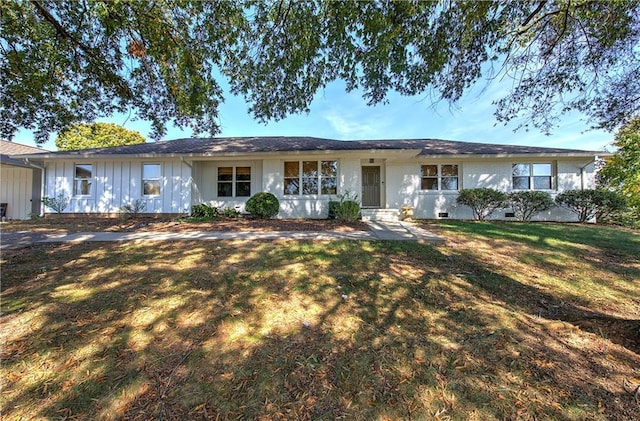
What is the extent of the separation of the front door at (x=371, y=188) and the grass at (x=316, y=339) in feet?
26.3

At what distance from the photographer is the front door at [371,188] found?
40.5 ft

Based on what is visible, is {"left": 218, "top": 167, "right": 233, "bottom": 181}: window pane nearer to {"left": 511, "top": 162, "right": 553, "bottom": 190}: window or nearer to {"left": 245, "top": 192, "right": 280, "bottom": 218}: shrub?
{"left": 245, "top": 192, "right": 280, "bottom": 218}: shrub

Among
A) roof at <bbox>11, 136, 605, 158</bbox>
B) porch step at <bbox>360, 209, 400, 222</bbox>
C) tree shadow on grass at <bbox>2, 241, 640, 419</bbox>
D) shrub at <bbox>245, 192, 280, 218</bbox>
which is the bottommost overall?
tree shadow on grass at <bbox>2, 241, 640, 419</bbox>

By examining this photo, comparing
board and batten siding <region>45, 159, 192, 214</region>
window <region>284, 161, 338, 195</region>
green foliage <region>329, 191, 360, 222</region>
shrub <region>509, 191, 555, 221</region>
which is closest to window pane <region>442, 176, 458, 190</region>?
shrub <region>509, 191, 555, 221</region>

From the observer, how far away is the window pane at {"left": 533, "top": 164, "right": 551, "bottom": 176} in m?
11.7

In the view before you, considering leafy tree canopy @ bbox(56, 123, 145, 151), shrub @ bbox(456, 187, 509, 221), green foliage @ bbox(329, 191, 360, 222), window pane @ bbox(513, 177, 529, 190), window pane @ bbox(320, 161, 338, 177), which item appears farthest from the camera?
leafy tree canopy @ bbox(56, 123, 145, 151)

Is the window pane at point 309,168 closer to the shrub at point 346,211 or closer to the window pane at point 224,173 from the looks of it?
the shrub at point 346,211

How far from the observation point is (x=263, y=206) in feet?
33.4

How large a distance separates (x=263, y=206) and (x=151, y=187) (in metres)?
5.53

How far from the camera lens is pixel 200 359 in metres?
2.09

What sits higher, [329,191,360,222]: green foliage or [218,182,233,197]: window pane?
[218,182,233,197]: window pane

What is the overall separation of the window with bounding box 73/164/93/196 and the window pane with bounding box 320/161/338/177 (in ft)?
33.7

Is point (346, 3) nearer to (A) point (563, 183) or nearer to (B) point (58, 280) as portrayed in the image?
(B) point (58, 280)

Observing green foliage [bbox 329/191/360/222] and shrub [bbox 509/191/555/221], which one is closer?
green foliage [bbox 329/191/360/222]
